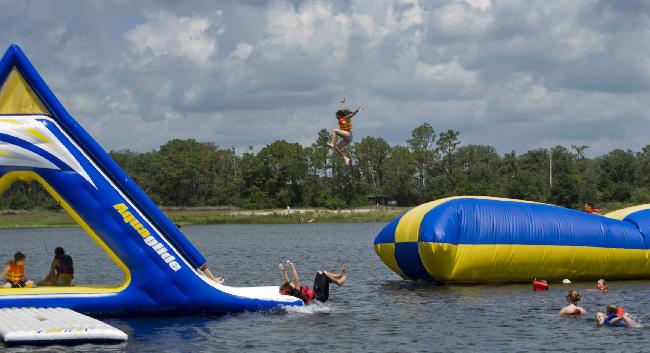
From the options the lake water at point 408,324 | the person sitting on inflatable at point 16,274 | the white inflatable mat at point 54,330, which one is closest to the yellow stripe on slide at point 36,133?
the person sitting on inflatable at point 16,274

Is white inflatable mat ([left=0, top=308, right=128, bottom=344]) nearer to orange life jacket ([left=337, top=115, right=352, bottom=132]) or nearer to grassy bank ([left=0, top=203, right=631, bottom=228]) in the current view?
orange life jacket ([left=337, top=115, right=352, bottom=132])

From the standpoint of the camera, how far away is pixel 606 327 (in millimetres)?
21500

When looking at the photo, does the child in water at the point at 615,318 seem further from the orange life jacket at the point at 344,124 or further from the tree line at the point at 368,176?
the tree line at the point at 368,176

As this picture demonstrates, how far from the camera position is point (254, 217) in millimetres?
101062

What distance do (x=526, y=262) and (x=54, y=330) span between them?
1517 cm

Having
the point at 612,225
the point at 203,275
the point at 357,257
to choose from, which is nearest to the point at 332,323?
the point at 203,275

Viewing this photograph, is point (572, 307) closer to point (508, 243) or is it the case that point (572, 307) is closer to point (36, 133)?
point (508, 243)

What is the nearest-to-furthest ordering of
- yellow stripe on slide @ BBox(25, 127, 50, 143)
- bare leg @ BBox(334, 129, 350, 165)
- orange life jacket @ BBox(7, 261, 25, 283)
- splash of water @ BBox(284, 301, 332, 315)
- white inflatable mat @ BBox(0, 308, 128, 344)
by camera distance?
white inflatable mat @ BBox(0, 308, 128, 344) → yellow stripe on slide @ BBox(25, 127, 50, 143) → bare leg @ BBox(334, 129, 350, 165) → orange life jacket @ BBox(7, 261, 25, 283) → splash of water @ BBox(284, 301, 332, 315)

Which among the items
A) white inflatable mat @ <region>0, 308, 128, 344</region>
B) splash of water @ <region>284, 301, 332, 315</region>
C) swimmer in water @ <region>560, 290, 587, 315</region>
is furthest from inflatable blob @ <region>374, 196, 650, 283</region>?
white inflatable mat @ <region>0, 308, 128, 344</region>

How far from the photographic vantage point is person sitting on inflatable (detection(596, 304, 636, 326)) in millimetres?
21516

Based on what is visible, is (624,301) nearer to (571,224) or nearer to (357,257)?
(571,224)

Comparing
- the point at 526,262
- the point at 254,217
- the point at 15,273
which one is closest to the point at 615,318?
the point at 526,262

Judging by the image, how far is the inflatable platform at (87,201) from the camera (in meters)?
20.4

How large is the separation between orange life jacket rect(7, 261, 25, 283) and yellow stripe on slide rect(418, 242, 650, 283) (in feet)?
37.0
